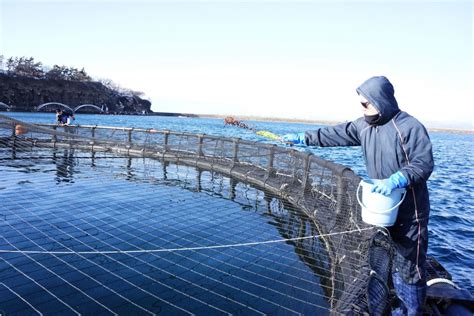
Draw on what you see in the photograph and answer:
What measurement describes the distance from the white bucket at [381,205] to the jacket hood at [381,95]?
652mm

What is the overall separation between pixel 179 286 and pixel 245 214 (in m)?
3.16

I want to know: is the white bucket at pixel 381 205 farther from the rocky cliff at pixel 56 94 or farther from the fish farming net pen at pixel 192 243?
the rocky cliff at pixel 56 94

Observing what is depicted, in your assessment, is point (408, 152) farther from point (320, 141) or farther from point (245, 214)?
point (245, 214)

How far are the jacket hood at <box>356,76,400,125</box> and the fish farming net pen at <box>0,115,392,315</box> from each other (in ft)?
3.82

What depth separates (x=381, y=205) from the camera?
2883 mm

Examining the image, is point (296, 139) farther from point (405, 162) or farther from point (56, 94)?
point (56, 94)

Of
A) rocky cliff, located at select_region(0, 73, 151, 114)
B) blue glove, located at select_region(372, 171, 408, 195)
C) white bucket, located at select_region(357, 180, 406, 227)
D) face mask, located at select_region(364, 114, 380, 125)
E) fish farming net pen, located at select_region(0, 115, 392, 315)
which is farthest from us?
rocky cliff, located at select_region(0, 73, 151, 114)

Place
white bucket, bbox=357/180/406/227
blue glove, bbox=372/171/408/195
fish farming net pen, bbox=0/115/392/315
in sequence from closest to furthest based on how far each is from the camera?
1. blue glove, bbox=372/171/408/195
2. white bucket, bbox=357/180/406/227
3. fish farming net pen, bbox=0/115/392/315

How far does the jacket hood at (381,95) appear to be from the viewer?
9.49ft

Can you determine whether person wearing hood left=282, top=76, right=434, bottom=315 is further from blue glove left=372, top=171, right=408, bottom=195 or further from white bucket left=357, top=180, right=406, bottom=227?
white bucket left=357, top=180, right=406, bottom=227

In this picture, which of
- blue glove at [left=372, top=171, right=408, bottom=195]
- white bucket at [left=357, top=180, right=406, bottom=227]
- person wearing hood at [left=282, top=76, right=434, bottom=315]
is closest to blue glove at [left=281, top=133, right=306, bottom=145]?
person wearing hood at [left=282, top=76, right=434, bottom=315]

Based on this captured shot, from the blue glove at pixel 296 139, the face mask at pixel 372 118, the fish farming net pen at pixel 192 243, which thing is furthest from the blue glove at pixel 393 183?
the blue glove at pixel 296 139

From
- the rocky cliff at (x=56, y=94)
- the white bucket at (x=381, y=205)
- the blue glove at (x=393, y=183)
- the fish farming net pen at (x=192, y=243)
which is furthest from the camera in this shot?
the rocky cliff at (x=56, y=94)

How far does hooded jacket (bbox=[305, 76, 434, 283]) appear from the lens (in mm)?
2791
